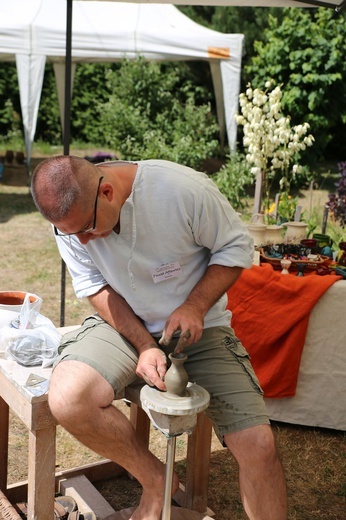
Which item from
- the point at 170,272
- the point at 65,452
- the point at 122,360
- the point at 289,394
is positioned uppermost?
the point at 170,272

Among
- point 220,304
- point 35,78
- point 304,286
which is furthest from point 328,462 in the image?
point 35,78

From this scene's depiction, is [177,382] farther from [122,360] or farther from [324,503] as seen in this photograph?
[324,503]

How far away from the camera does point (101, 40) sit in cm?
818

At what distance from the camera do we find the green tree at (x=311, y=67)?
909cm

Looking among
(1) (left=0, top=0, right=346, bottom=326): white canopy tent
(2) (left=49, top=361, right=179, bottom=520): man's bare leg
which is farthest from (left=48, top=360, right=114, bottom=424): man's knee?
(1) (left=0, top=0, right=346, bottom=326): white canopy tent

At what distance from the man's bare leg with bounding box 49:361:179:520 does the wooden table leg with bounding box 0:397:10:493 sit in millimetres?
505

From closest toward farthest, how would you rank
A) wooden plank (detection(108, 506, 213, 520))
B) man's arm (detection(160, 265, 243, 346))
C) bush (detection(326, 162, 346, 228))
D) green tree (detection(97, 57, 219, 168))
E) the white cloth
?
1. man's arm (detection(160, 265, 243, 346))
2. the white cloth
3. wooden plank (detection(108, 506, 213, 520))
4. bush (detection(326, 162, 346, 228))
5. green tree (detection(97, 57, 219, 168))

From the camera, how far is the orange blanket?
9.64 feet

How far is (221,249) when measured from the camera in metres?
2.15

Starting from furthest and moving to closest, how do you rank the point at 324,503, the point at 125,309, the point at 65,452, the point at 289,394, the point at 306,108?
the point at 306,108 → the point at 289,394 → the point at 65,452 → the point at 324,503 → the point at 125,309

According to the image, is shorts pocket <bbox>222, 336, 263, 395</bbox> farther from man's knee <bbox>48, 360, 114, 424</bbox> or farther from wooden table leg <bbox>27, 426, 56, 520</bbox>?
wooden table leg <bbox>27, 426, 56, 520</bbox>

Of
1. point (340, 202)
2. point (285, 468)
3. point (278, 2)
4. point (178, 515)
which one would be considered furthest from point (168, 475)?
point (340, 202)

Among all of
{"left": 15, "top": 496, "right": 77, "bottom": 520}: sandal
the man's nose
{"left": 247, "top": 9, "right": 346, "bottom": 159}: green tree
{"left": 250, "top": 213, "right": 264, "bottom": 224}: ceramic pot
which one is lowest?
{"left": 15, "top": 496, "right": 77, "bottom": 520}: sandal

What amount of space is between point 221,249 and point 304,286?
918 mm
